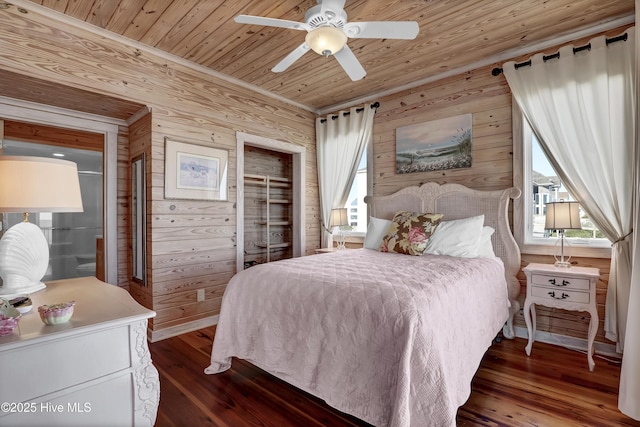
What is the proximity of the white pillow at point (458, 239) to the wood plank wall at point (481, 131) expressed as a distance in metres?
0.59

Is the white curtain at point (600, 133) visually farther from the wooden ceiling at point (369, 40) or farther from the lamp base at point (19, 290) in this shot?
the lamp base at point (19, 290)

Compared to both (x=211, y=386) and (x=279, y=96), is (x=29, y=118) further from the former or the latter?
(x=211, y=386)

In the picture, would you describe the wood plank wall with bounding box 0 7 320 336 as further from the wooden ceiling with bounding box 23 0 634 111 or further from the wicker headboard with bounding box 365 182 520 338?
the wicker headboard with bounding box 365 182 520 338

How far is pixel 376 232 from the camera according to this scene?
3.37m

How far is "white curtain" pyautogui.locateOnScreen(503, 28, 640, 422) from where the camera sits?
236 centimetres

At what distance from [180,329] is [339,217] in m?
2.16

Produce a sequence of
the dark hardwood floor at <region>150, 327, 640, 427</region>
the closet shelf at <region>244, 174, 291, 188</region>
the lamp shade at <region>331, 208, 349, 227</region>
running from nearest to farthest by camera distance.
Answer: the dark hardwood floor at <region>150, 327, 640, 427</region> → the lamp shade at <region>331, 208, 349, 227</region> → the closet shelf at <region>244, 174, 291, 188</region>

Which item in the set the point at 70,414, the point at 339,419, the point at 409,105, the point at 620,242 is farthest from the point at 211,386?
the point at 409,105

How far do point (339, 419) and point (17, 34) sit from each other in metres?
3.35

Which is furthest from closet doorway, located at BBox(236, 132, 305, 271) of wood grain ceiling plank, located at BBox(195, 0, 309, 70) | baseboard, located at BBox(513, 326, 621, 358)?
baseboard, located at BBox(513, 326, 621, 358)

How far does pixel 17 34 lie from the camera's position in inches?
87.5

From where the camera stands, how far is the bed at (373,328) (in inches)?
53.4

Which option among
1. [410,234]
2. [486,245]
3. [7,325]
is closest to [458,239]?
[486,245]

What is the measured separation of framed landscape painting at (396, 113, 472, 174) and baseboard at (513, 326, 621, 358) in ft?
5.56
